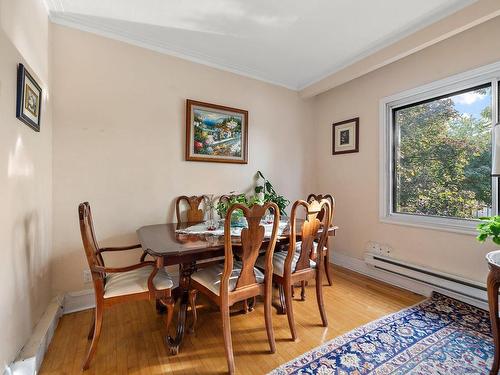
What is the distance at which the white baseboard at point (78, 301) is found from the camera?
207 centimetres

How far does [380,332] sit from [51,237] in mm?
2698

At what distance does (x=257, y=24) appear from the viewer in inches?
84.3

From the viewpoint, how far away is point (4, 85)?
4.05ft

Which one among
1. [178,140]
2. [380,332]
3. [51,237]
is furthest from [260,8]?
[380,332]

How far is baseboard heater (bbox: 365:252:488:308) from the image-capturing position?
81.1 inches

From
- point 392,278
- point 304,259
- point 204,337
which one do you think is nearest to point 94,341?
point 204,337

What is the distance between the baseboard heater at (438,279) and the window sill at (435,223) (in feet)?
1.32

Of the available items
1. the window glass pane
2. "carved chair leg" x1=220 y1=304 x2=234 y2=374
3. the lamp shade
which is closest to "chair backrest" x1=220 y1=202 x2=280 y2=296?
"carved chair leg" x1=220 y1=304 x2=234 y2=374

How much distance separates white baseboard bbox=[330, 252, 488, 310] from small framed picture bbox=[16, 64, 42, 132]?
3.37 meters

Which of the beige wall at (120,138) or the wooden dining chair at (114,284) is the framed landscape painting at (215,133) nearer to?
the beige wall at (120,138)

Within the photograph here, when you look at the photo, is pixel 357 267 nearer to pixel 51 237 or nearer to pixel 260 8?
pixel 260 8

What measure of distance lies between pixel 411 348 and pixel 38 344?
236cm

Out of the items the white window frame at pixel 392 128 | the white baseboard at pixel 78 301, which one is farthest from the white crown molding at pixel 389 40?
the white baseboard at pixel 78 301

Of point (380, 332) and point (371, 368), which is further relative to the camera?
point (380, 332)
